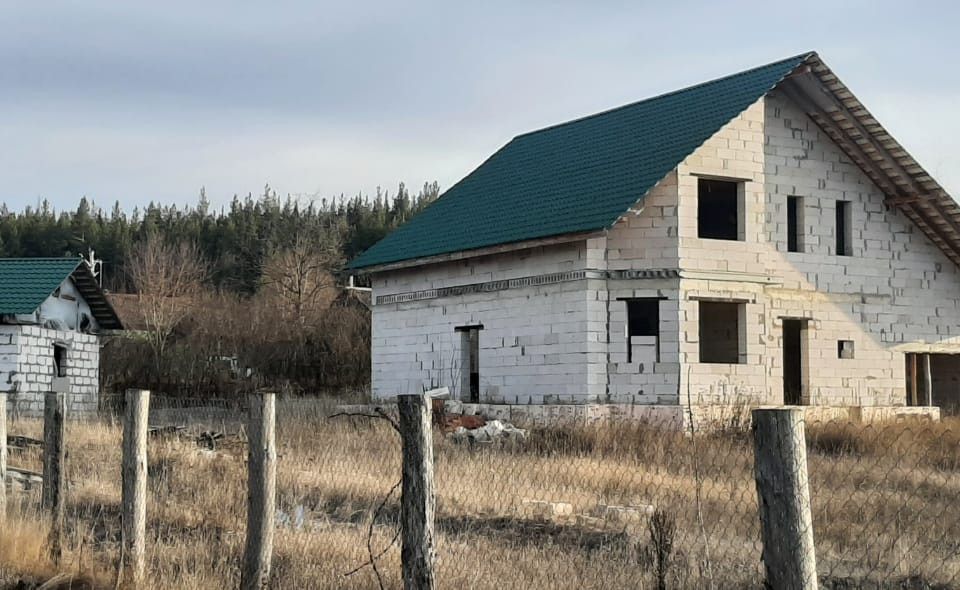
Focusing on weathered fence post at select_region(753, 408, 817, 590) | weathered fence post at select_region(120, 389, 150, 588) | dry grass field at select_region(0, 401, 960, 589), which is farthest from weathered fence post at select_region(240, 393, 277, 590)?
weathered fence post at select_region(753, 408, 817, 590)

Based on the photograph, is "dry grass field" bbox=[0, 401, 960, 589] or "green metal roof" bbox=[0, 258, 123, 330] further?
"green metal roof" bbox=[0, 258, 123, 330]

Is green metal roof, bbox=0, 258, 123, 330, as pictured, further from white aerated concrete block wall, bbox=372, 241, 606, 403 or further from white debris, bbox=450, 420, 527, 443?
white debris, bbox=450, 420, 527, 443

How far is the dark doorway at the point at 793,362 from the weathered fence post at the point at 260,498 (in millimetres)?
18640

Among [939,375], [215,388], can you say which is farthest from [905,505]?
[215,388]

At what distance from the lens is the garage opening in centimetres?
2691

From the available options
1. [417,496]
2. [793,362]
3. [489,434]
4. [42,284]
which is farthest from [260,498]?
[42,284]

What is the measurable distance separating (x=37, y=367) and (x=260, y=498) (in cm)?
2423

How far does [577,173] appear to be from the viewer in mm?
26406

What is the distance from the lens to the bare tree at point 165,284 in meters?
57.3

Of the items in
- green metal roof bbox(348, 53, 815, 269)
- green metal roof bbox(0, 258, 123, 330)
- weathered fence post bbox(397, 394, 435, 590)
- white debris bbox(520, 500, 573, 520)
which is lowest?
white debris bbox(520, 500, 573, 520)

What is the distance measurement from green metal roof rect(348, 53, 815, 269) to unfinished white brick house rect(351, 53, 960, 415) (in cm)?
7

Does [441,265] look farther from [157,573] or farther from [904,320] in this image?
[157,573]

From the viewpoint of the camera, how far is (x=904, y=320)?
2625cm

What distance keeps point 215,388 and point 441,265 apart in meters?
15.8
